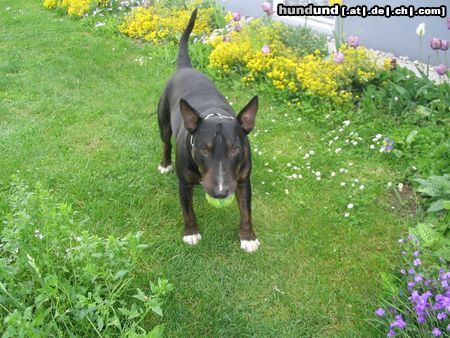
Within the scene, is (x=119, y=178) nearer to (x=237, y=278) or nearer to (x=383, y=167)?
(x=237, y=278)

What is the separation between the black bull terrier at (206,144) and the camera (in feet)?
10.9

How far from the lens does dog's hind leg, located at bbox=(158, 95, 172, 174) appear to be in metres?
4.81

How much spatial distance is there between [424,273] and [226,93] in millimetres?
3978

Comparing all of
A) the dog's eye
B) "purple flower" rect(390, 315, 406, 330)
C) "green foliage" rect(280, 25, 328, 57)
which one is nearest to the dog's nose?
the dog's eye

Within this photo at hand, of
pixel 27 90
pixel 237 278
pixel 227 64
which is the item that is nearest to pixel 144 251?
pixel 237 278

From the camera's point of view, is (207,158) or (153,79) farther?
(153,79)

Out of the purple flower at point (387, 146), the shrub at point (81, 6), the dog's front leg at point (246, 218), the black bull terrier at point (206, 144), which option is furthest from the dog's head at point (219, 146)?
Answer: the shrub at point (81, 6)

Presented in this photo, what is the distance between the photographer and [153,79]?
7141 mm

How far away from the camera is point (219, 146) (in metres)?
3.31

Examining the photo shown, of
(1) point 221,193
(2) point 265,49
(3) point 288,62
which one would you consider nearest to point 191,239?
(1) point 221,193

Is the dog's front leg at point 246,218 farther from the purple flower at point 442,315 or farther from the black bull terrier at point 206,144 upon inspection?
the purple flower at point 442,315

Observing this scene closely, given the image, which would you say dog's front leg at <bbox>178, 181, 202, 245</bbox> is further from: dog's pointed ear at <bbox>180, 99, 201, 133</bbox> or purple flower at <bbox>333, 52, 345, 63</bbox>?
purple flower at <bbox>333, 52, 345, 63</bbox>

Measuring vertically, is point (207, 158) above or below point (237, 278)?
above

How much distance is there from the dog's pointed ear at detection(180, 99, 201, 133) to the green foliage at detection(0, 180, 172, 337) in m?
0.89
